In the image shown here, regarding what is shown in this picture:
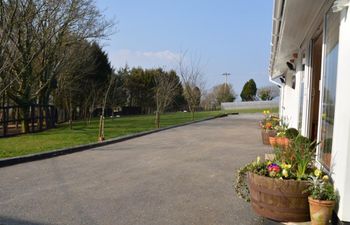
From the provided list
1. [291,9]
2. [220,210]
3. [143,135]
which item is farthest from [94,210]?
[143,135]

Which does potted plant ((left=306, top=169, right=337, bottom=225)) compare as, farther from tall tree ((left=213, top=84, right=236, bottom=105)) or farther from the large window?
tall tree ((left=213, top=84, right=236, bottom=105))

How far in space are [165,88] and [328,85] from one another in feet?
85.0

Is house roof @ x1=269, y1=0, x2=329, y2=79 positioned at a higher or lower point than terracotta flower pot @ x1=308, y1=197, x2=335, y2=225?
higher

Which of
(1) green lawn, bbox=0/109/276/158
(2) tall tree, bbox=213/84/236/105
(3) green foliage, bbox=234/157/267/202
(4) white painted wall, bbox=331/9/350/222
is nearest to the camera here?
(4) white painted wall, bbox=331/9/350/222

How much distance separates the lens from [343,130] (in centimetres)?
347

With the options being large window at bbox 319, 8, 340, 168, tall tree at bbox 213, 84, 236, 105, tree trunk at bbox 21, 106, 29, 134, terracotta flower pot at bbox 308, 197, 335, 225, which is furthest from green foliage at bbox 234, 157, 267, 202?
tall tree at bbox 213, 84, 236, 105

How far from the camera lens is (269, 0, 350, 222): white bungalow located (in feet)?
11.3

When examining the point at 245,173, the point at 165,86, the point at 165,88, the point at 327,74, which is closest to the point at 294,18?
the point at 327,74

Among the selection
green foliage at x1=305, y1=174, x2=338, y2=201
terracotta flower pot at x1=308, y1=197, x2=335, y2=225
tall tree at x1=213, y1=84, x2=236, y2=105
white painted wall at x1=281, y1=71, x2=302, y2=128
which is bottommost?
terracotta flower pot at x1=308, y1=197, x2=335, y2=225

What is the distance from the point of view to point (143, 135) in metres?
14.5

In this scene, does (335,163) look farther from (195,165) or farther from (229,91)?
(229,91)

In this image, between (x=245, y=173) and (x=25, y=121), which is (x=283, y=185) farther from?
(x=25, y=121)

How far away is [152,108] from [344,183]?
37.7 m

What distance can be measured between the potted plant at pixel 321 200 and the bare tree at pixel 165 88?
21057 millimetres
